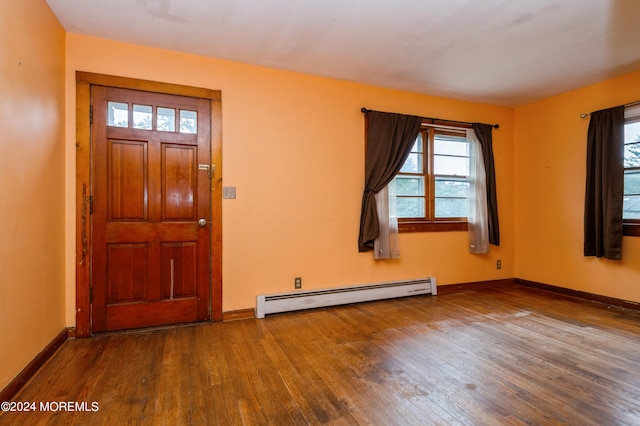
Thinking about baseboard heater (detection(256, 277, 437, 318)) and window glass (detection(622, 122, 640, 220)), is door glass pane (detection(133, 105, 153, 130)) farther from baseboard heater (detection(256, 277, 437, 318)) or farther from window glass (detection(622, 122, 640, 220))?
window glass (detection(622, 122, 640, 220))

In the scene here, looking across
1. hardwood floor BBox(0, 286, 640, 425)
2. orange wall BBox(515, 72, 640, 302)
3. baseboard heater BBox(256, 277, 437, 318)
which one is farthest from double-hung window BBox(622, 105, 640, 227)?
baseboard heater BBox(256, 277, 437, 318)

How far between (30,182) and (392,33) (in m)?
2.87

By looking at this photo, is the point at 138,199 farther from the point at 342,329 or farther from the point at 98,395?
the point at 342,329

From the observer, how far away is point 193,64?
9.90 ft

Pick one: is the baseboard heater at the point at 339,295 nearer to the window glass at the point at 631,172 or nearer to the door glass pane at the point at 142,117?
the door glass pane at the point at 142,117

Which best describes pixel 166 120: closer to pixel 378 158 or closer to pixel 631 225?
pixel 378 158

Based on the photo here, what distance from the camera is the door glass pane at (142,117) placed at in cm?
282

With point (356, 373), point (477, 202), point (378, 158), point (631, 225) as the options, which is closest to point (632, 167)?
point (631, 225)

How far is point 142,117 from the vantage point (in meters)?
2.84

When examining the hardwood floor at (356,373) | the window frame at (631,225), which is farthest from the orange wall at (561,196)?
the hardwood floor at (356,373)

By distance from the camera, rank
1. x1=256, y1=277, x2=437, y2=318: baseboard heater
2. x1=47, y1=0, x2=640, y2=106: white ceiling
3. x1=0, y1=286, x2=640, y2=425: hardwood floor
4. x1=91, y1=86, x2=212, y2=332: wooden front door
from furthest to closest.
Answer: x1=256, y1=277, x2=437, y2=318: baseboard heater, x1=91, y1=86, x2=212, y2=332: wooden front door, x1=47, y1=0, x2=640, y2=106: white ceiling, x1=0, y1=286, x2=640, y2=425: hardwood floor

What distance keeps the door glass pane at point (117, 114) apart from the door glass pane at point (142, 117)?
63 millimetres

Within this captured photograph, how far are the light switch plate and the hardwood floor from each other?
4.02 feet

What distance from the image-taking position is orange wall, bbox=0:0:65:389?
179cm
